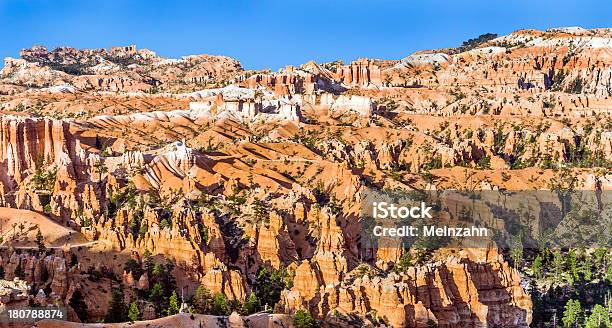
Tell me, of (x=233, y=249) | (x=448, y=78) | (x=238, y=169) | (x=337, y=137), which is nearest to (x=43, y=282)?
(x=233, y=249)

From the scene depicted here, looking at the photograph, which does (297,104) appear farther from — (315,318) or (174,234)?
(315,318)

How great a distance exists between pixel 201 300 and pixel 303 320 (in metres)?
15.3

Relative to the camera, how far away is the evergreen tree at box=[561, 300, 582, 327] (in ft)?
195

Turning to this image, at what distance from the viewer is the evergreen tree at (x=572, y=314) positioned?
5938 cm

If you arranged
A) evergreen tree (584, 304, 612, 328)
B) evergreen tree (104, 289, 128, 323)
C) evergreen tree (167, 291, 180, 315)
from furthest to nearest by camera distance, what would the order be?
1. evergreen tree (584, 304, 612, 328)
2. evergreen tree (167, 291, 180, 315)
3. evergreen tree (104, 289, 128, 323)

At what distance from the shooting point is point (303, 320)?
4556 centimetres

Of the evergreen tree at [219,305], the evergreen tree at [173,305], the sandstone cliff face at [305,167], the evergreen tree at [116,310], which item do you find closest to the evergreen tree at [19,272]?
the sandstone cliff face at [305,167]

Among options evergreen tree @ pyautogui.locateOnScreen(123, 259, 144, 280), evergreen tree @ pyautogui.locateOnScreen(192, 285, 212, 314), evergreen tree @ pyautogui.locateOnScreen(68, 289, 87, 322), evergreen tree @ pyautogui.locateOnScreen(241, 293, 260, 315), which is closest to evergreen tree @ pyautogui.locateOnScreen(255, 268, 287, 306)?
evergreen tree @ pyautogui.locateOnScreen(241, 293, 260, 315)

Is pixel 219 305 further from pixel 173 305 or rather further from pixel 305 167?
pixel 305 167

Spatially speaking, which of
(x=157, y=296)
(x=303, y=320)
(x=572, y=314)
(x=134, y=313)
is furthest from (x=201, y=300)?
(x=572, y=314)

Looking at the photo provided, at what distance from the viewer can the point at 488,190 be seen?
94125 millimetres

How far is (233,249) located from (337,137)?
66.3 meters

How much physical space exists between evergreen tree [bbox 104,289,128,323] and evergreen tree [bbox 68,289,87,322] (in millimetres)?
1397

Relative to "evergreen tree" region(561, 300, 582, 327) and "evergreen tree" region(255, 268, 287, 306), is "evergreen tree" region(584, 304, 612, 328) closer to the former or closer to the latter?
"evergreen tree" region(561, 300, 582, 327)
